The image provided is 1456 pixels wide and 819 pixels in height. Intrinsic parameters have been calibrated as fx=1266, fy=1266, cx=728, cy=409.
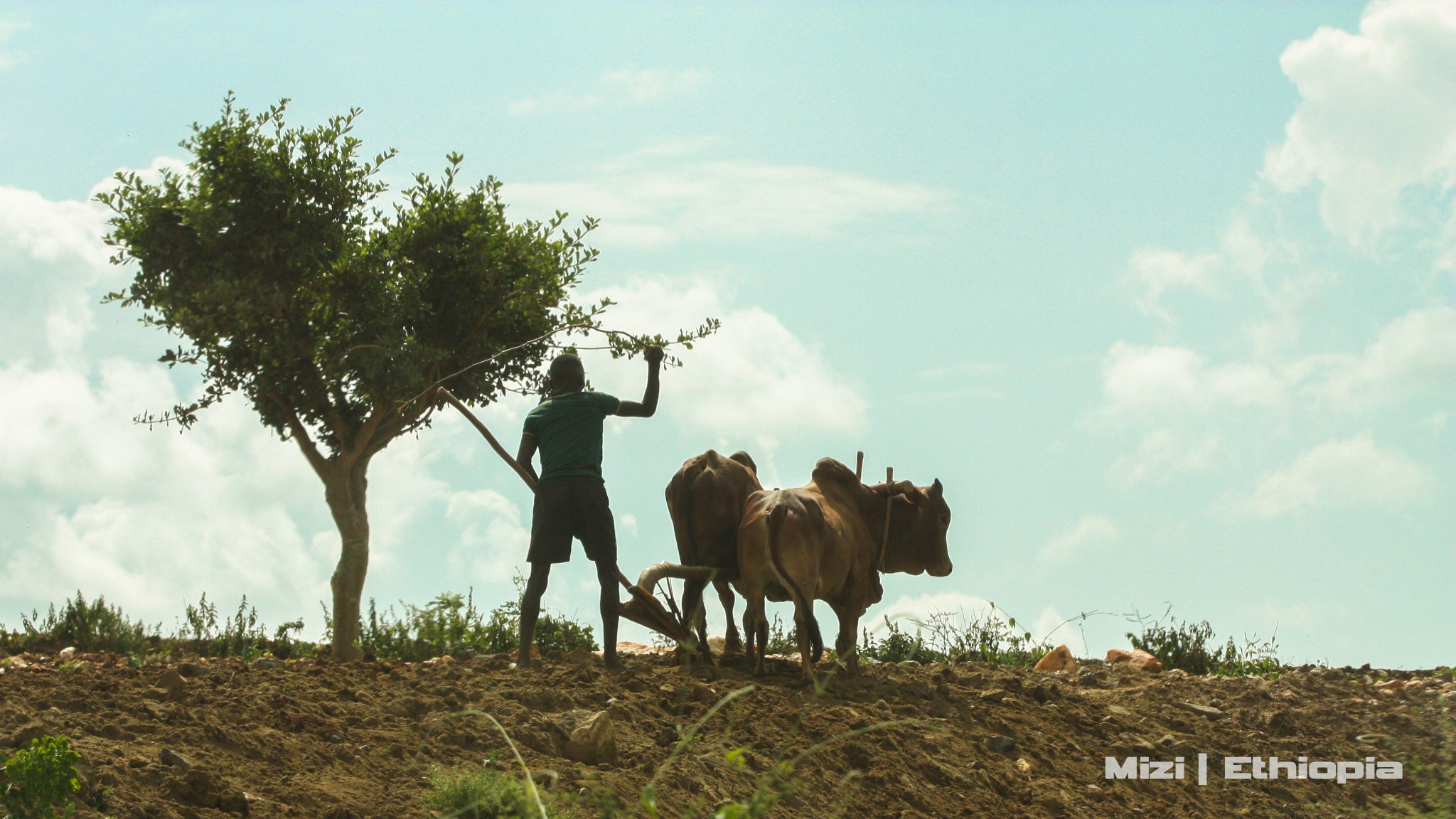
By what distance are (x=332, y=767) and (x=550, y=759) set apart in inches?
38.6

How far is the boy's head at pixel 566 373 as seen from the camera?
9.04 m

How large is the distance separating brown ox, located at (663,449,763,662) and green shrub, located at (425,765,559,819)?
390 centimetres

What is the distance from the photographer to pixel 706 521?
30.5ft

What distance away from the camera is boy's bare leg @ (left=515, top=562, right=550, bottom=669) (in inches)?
348

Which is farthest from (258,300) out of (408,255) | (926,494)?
(926,494)

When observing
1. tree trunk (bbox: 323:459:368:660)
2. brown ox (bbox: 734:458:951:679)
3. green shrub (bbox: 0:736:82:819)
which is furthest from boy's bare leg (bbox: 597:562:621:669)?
tree trunk (bbox: 323:459:368:660)

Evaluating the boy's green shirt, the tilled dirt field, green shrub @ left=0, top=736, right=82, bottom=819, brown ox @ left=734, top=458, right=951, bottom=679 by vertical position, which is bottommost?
green shrub @ left=0, top=736, right=82, bottom=819

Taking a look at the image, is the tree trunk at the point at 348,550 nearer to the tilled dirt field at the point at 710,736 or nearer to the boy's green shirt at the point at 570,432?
the tilled dirt field at the point at 710,736

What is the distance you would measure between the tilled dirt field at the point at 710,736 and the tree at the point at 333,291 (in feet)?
14.0

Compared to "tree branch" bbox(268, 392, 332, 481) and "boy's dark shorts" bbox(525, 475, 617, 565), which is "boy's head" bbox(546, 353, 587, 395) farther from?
"tree branch" bbox(268, 392, 332, 481)

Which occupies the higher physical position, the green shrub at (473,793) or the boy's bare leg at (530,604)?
the boy's bare leg at (530,604)

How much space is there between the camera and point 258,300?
13.2 meters

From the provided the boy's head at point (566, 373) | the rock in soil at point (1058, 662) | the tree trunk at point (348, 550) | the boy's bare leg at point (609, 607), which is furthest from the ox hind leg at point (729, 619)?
the tree trunk at point (348, 550)

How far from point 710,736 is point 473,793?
178 centimetres
